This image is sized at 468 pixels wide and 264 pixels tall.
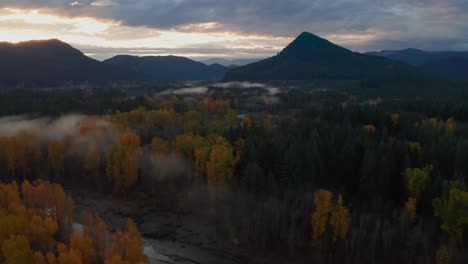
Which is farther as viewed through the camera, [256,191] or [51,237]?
[256,191]

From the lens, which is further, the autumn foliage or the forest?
the forest

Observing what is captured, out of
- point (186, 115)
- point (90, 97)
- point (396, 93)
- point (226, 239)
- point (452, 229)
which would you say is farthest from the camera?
point (396, 93)

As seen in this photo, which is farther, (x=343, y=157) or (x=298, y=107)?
(x=298, y=107)

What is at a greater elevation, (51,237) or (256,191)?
(256,191)

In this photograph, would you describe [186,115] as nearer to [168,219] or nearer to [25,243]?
[168,219]

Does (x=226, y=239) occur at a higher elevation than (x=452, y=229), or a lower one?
lower

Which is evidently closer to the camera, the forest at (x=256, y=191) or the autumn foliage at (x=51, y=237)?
the autumn foliage at (x=51, y=237)

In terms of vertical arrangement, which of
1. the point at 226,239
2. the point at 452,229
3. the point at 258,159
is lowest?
the point at 226,239

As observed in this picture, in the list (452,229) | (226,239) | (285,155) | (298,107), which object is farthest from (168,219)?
(298,107)
